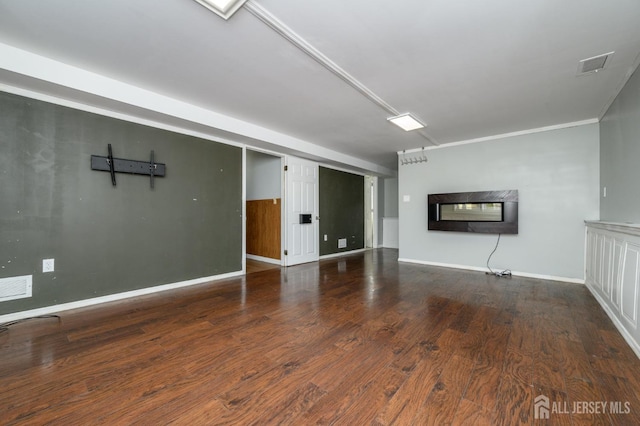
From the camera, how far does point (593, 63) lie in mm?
2430

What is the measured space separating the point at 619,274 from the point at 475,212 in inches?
91.8

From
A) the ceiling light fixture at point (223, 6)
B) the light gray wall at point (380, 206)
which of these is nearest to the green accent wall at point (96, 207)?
the ceiling light fixture at point (223, 6)

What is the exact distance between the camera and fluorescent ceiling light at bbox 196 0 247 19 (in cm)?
172

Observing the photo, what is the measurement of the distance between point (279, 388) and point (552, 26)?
315 centimetres

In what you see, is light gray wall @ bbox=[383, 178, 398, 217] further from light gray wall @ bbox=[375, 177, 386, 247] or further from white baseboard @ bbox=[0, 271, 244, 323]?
white baseboard @ bbox=[0, 271, 244, 323]

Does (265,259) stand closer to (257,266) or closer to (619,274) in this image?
(257,266)

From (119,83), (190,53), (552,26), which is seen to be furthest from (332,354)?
(119,83)

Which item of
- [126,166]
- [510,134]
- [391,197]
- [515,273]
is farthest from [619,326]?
[391,197]

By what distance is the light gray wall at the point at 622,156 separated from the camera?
246 centimetres

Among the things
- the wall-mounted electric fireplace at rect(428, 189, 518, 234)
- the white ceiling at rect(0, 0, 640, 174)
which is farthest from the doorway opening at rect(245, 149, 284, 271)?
the wall-mounted electric fireplace at rect(428, 189, 518, 234)

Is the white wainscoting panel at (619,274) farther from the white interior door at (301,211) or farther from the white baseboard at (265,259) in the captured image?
the white baseboard at (265,259)

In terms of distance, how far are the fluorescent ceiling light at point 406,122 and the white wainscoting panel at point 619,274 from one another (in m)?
2.43

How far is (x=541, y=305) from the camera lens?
300cm

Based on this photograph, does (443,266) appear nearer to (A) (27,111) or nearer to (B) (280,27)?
(B) (280,27)
